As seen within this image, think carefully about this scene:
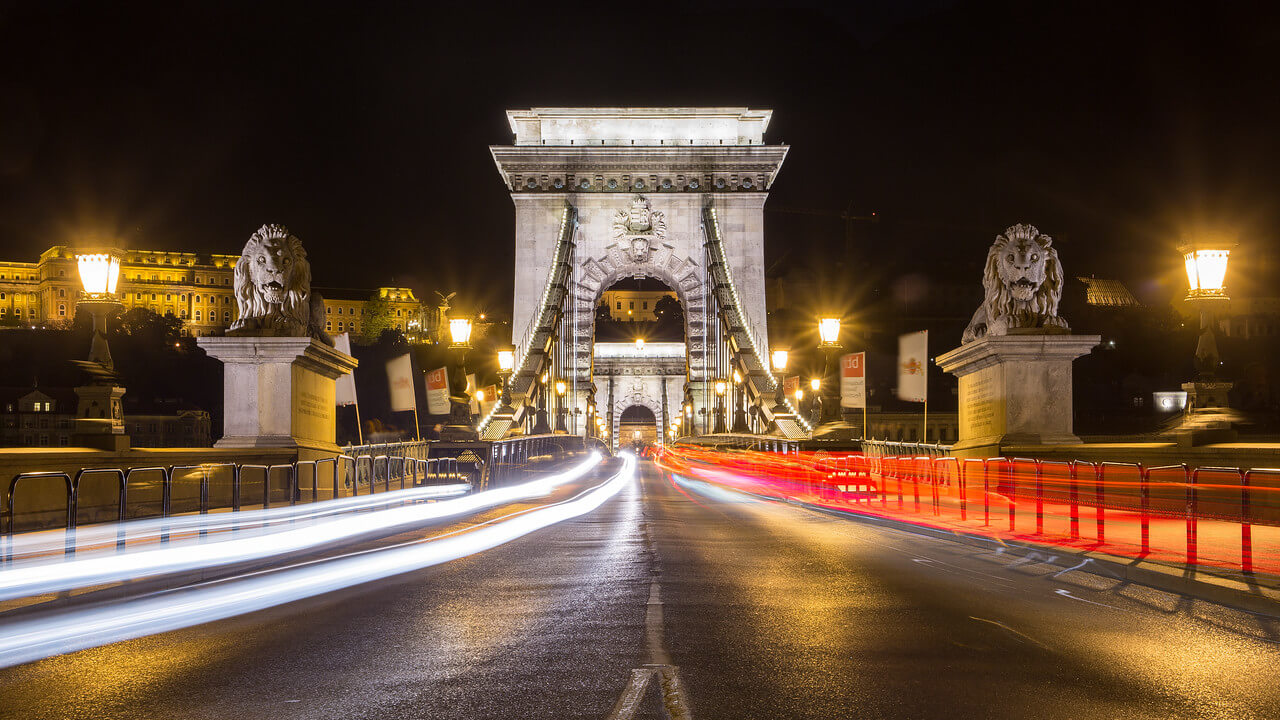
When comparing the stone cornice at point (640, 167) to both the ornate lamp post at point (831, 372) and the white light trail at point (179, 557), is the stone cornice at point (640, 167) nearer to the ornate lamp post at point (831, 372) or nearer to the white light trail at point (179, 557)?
the ornate lamp post at point (831, 372)

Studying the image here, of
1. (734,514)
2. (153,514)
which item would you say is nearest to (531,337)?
(734,514)

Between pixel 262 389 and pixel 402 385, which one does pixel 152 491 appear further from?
pixel 402 385

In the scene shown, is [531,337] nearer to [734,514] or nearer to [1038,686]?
[734,514]

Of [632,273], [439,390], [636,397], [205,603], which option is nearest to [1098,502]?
[205,603]

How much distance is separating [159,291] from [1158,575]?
175381 mm

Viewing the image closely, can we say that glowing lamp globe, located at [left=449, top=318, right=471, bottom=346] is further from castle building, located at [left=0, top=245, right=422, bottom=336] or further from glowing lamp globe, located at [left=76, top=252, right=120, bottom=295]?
castle building, located at [left=0, top=245, right=422, bottom=336]

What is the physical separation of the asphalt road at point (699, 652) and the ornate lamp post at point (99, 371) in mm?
5841

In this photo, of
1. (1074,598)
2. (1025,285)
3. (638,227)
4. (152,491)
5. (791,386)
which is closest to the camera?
(1074,598)

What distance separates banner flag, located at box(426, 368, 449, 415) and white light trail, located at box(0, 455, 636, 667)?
39.3ft

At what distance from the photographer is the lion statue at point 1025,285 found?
58.9ft

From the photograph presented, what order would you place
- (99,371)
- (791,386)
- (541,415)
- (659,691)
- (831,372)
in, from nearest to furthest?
1. (659,691)
2. (99,371)
3. (831,372)
4. (791,386)
5. (541,415)

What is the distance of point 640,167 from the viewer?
215 feet

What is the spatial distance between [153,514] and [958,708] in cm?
1130

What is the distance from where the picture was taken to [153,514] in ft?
45.6
